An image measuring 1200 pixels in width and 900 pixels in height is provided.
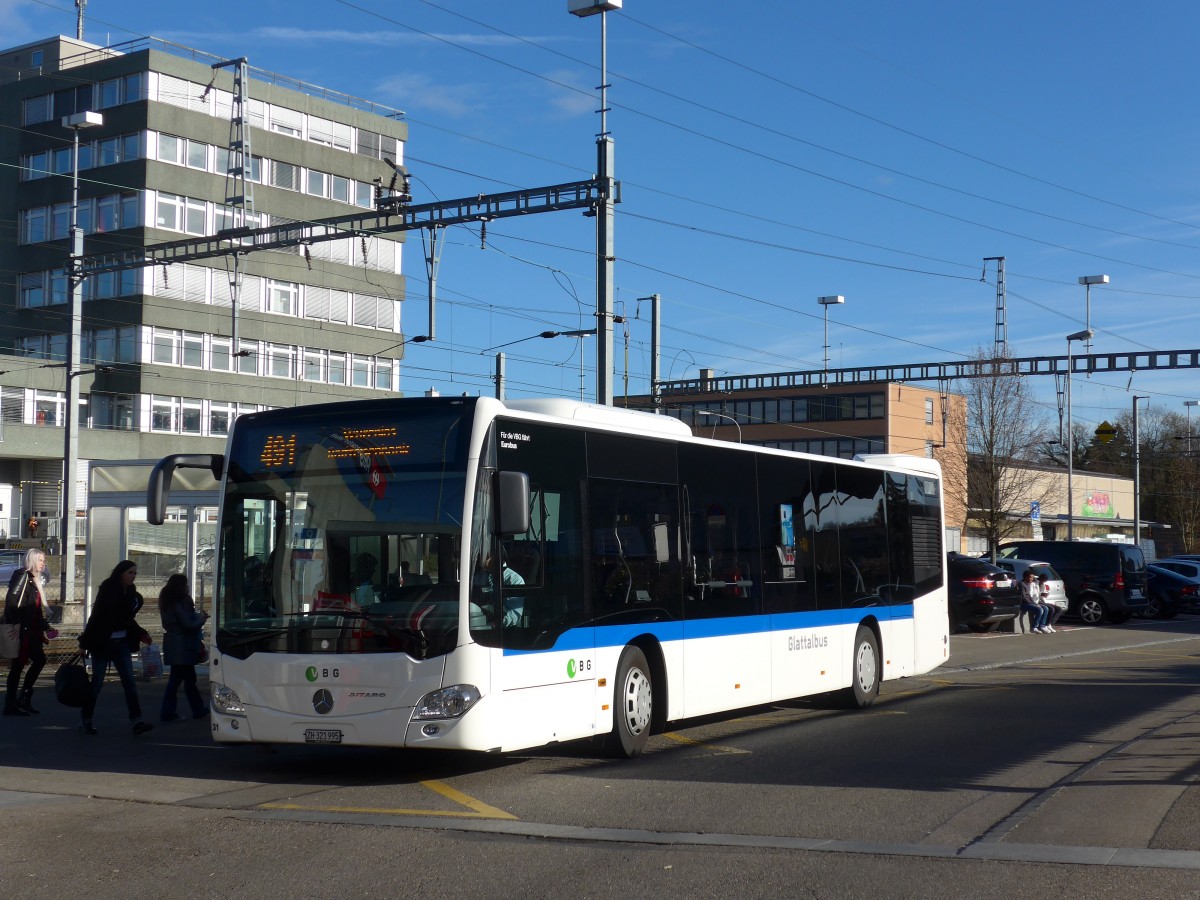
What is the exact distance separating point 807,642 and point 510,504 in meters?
5.84

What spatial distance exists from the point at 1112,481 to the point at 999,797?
9333 centimetres

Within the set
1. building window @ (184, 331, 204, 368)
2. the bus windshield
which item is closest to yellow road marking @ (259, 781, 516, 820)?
the bus windshield

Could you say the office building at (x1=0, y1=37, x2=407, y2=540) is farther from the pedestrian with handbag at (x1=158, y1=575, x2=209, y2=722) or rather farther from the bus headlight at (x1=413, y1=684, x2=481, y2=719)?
the bus headlight at (x1=413, y1=684, x2=481, y2=719)

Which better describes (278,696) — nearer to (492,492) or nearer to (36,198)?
(492,492)

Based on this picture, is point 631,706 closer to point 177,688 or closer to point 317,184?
point 177,688

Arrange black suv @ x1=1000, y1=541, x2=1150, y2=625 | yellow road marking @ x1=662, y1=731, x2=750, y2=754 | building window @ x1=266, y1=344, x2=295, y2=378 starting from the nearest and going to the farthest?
yellow road marking @ x1=662, y1=731, x2=750, y2=754 → black suv @ x1=1000, y1=541, x2=1150, y2=625 → building window @ x1=266, y1=344, x2=295, y2=378

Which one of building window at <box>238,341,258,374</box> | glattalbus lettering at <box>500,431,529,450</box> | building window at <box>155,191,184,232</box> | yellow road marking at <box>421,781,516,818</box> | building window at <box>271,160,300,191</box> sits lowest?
yellow road marking at <box>421,781,516,818</box>

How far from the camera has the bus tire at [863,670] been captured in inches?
642

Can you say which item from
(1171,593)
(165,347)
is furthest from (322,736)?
(165,347)

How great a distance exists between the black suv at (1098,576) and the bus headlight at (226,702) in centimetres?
2855

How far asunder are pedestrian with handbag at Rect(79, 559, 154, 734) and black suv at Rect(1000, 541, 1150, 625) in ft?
89.4

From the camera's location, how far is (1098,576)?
35562 millimetres

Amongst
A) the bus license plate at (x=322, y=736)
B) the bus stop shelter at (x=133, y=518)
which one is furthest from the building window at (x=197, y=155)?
the bus license plate at (x=322, y=736)

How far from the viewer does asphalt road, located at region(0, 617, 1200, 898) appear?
24.3 ft
